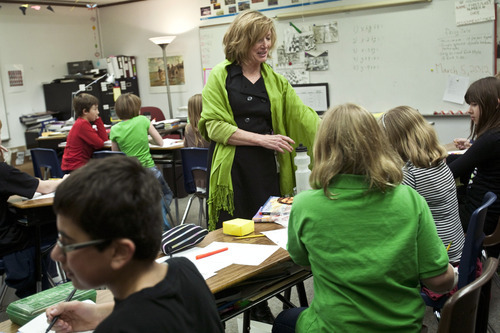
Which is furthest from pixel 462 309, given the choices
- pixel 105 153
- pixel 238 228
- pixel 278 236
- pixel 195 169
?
pixel 105 153

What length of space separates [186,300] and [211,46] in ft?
21.6

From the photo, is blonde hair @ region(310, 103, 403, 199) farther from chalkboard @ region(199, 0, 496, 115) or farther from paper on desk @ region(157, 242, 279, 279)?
chalkboard @ region(199, 0, 496, 115)

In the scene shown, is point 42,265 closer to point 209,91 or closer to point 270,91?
point 209,91

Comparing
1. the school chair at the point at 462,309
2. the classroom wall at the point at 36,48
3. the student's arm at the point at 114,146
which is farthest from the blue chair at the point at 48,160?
the school chair at the point at 462,309

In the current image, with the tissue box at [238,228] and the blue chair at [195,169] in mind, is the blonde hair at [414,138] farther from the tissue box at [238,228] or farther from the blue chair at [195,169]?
the blue chair at [195,169]

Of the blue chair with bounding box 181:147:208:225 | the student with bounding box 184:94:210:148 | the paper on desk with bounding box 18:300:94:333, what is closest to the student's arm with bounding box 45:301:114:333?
the paper on desk with bounding box 18:300:94:333

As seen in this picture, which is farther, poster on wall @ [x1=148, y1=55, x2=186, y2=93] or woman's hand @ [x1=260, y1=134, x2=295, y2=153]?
poster on wall @ [x1=148, y1=55, x2=186, y2=93]

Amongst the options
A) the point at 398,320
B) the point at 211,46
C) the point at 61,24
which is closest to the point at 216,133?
the point at 398,320

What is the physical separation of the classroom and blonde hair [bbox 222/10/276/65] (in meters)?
3.42

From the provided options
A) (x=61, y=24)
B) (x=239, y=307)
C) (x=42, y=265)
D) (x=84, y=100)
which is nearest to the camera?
(x=239, y=307)

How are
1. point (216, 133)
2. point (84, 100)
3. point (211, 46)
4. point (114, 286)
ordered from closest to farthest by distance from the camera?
point (114, 286), point (216, 133), point (84, 100), point (211, 46)

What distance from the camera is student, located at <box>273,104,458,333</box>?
1462 mm

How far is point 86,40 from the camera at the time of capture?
8.48 m

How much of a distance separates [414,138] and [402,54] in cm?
398
